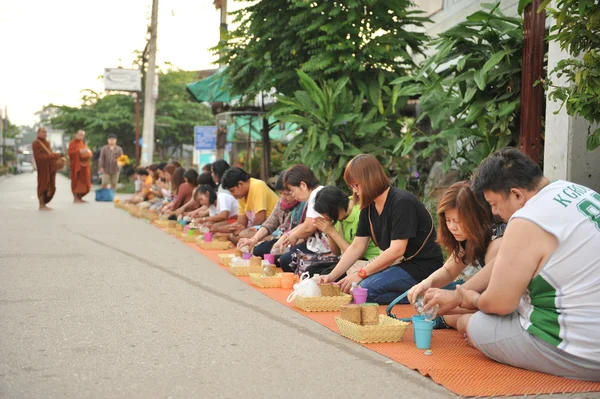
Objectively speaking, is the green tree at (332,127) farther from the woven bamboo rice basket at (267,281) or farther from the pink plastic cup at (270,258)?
the woven bamboo rice basket at (267,281)

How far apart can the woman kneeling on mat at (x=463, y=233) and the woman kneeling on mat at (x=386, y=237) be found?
1.06m

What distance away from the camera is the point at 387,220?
6.84 metres

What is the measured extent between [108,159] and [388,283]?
1988 centimetres

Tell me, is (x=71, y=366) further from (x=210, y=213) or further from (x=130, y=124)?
(x=130, y=124)

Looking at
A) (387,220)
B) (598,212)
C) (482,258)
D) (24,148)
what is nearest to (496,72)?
(387,220)

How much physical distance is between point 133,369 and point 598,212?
2.73 meters

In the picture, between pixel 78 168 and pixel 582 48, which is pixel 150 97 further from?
pixel 582 48

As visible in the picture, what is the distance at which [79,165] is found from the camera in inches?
899

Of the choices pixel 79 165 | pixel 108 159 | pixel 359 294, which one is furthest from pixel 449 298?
pixel 108 159

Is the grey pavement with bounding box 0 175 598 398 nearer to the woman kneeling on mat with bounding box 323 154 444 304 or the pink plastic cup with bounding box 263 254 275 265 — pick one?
the pink plastic cup with bounding box 263 254 275 265

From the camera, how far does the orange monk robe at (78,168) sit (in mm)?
22734

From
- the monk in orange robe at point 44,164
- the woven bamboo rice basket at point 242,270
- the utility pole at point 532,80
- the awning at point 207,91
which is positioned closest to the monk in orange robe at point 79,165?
the monk in orange robe at point 44,164

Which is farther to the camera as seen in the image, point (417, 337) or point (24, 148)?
point (24, 148)

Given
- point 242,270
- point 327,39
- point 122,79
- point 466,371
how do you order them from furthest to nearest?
point 122,79 → point 327,39 → point 242,270 → point 466,371
